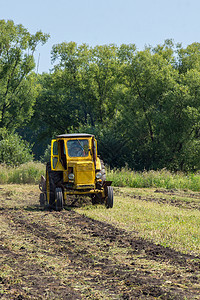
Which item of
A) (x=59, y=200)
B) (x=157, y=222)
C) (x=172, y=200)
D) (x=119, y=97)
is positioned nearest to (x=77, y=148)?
(x=59, y=200)

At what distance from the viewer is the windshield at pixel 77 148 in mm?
14688

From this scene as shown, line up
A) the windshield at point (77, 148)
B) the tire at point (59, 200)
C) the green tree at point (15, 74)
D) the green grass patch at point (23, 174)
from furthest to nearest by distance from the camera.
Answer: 1. the green tree at point (15, 74)
2. the green grass patch at point (23, 174)
3. the windshield at point (77, 148)
4. the tire at point (59, 200)

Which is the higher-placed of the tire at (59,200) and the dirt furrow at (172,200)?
the tire at (59,200)

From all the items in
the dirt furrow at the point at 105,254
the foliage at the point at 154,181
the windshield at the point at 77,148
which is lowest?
the dirt furrow at the point at 105,254

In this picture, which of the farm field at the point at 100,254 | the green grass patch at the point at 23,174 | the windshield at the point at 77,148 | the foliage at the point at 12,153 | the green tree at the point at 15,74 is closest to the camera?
the farm field at the point at 100,254

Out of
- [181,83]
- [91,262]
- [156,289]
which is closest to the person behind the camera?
[156,289]

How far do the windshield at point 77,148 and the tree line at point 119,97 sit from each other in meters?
19.2

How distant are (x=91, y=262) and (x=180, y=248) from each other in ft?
6.42

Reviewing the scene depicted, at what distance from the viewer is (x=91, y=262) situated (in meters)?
7.49

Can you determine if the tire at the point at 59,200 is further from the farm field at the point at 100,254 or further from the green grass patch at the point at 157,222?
the green grass patch at the point at 157,222

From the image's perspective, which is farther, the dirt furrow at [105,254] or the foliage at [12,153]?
the foliage at [12,153]

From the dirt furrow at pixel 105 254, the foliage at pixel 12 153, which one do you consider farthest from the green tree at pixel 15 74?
the dirt furrow at pixel 105 254

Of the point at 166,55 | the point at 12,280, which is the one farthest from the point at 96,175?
the point at 166,55

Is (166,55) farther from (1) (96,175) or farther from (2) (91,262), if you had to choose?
(2) (91,262)
